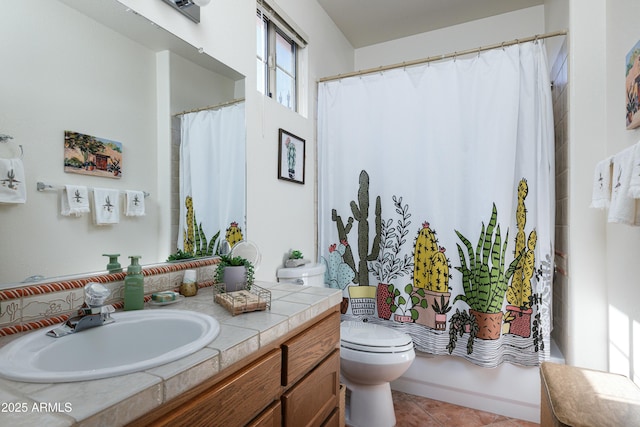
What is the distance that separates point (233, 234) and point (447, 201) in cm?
133

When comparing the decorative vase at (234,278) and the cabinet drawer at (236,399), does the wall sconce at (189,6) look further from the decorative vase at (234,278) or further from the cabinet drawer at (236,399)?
the cabinet drawer at (236,399)

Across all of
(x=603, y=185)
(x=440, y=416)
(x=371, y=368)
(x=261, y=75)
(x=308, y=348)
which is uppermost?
(x=261, y=75)

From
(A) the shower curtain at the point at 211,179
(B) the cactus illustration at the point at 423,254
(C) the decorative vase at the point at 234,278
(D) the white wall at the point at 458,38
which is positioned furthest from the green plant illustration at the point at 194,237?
(D) the white wall at the point at 458,38

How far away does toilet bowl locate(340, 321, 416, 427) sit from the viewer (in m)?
1.69

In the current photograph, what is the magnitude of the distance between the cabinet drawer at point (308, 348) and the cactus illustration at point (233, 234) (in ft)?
2.00

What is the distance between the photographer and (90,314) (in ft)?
2.79

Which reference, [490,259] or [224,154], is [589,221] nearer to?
[490,259]

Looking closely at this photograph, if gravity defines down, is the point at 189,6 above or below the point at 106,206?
above

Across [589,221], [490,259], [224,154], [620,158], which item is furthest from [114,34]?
[589,221]

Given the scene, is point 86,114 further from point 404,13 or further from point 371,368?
point 404,13

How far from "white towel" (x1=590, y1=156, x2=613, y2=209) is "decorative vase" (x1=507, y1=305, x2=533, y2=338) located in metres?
0.75

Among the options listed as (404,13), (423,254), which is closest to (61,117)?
(423,254)

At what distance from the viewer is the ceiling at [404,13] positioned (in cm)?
246

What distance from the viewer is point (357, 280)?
2.32 meters
